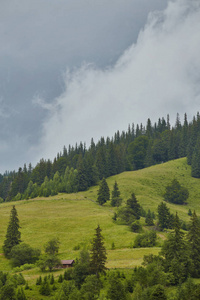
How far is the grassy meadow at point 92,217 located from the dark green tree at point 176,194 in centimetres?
338

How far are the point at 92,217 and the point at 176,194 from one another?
4405 cm

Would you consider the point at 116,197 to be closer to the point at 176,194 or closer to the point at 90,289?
the point at 176,194

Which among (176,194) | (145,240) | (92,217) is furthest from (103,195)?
(145,240)

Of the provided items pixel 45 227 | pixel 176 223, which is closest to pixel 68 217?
pixel 45 227

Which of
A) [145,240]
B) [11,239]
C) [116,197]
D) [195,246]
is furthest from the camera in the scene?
[116,197]

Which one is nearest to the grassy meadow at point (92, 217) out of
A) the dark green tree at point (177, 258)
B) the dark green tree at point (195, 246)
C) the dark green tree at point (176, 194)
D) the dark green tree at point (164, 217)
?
the dark green tree at point (176, 194)

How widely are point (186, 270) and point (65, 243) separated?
34.7 metres

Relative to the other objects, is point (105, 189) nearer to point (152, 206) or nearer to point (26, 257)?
point (152, 206)

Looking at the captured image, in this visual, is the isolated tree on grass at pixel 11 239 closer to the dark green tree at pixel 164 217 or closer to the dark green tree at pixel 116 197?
the dark green tree at pixel 164 217

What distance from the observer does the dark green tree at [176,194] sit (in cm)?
10594

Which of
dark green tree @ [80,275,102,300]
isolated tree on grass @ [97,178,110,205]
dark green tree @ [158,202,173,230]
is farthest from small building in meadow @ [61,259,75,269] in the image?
isolated tree on grass @ [97,178,110,205]

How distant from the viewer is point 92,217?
79.8 metres

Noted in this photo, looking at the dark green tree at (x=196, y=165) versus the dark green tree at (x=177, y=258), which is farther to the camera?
the dark green tree at (x=196, y=165)

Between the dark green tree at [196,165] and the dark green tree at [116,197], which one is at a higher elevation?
the dark green tree at [196,165]
